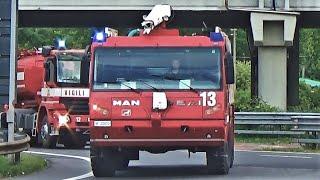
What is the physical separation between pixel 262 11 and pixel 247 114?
4520 mm

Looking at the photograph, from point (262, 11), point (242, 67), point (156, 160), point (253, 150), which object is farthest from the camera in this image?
point (242, 67)

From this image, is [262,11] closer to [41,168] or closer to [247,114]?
[247,114]

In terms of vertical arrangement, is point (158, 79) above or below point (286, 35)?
below

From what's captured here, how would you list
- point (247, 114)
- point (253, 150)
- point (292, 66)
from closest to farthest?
point (253, 150) < point (247, 114) < point (292, 66)

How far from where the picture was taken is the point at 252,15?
29750 mm

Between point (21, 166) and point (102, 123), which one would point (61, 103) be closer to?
point (21, 166)

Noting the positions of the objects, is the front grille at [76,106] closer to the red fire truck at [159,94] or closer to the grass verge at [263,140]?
the grass verge at [263,140]

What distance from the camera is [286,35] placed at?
29.9 meters

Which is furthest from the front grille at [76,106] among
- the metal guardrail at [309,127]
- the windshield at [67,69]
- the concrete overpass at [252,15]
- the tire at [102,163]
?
the tire at [102,163]

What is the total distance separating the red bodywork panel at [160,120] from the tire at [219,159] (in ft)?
1.13

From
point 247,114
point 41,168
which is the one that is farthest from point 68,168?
point 247,114

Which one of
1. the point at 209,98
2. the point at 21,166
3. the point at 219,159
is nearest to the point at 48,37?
the point at 21,166

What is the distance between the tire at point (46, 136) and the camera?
80.0 feet

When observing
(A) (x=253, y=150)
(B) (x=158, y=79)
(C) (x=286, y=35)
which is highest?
(C) (x=286, y=35)
